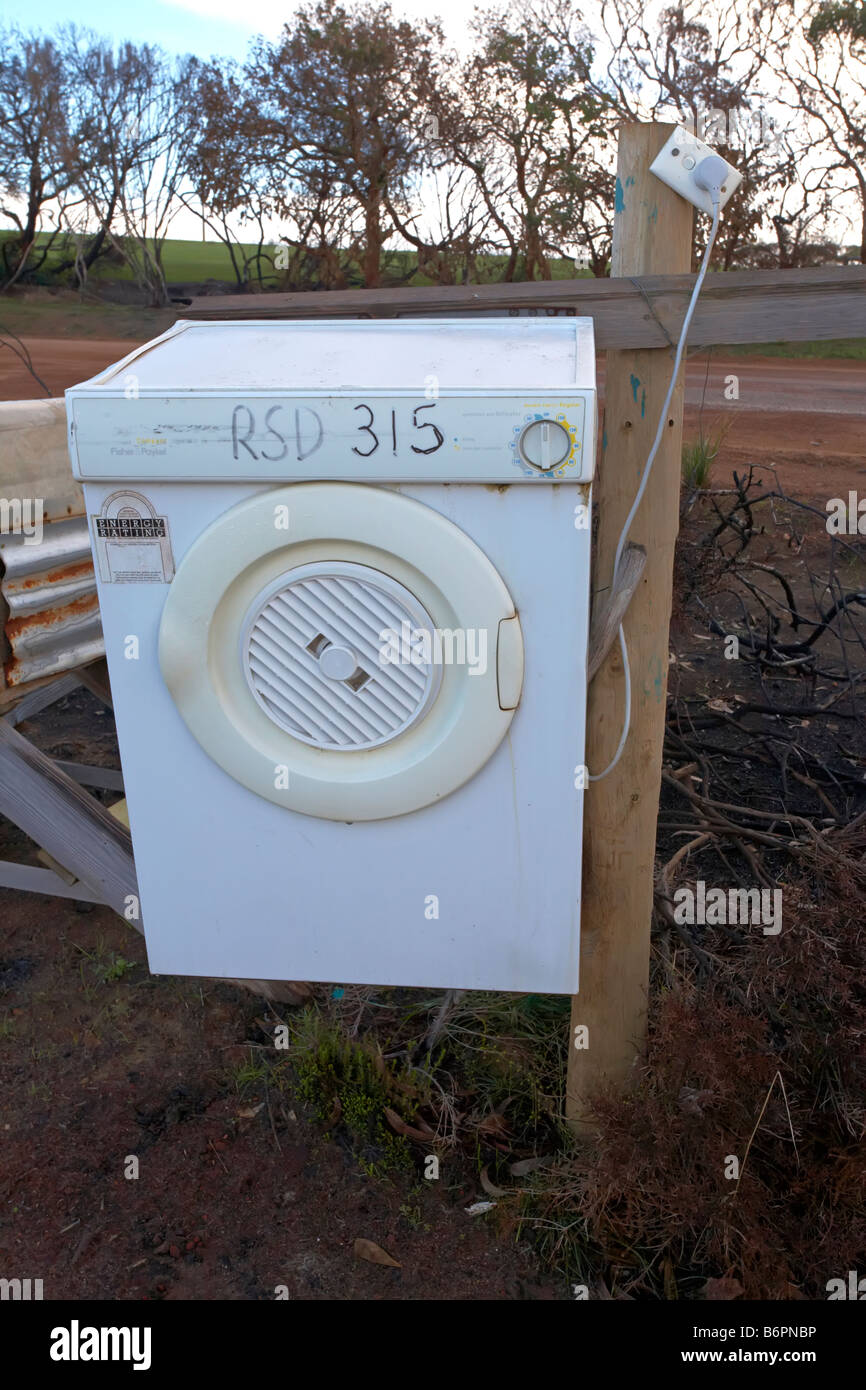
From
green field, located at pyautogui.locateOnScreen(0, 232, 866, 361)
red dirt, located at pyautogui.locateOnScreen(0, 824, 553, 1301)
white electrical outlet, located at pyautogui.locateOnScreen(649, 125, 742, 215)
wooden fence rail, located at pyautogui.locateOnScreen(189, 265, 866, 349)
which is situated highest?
green field, located at pyautogui.locateOnScreen(0, 232, 866, 361)

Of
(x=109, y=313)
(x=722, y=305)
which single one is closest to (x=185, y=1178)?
(x=722, y=305)

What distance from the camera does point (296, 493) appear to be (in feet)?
5.03

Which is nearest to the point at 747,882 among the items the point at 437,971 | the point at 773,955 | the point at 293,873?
the point at 773,955

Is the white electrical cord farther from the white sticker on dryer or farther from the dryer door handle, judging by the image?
the white sticker on dryer

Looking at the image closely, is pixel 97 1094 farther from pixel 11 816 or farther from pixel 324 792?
pixel 324 792

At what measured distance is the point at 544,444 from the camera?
1459 mm

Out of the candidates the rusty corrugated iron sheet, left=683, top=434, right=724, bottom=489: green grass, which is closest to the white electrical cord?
the rusty corrugated iron sheet

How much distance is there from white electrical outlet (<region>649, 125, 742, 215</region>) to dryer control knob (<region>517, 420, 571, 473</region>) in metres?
0.46

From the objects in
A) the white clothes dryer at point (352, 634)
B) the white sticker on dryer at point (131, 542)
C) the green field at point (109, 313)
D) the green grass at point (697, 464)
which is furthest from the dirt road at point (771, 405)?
the white sticker on dryer at point (131, 542)

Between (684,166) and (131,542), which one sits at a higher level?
(684,166)

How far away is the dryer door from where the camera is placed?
5.03 feet

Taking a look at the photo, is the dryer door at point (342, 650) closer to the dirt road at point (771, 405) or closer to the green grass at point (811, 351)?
the dirt road at point (771, 405)

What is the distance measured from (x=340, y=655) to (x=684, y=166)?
0.92 metres

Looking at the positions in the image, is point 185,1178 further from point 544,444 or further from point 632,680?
point 544,444
